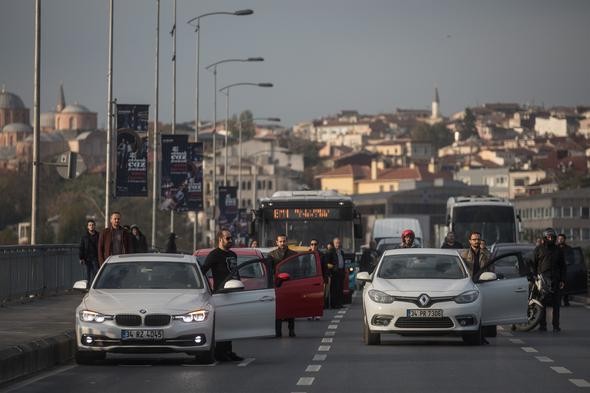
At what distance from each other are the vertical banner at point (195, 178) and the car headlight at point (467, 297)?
32.9 m

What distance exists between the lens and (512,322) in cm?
2692

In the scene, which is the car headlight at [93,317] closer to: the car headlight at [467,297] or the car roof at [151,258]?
the car roof at [151,258]

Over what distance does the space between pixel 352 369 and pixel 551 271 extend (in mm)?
10465

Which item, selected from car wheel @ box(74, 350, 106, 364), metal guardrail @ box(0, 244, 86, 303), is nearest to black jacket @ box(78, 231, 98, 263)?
metal guardrail @ box(0, 244, 86, 303)

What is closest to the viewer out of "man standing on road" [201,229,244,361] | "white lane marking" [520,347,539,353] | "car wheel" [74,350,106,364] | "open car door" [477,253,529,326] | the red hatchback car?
"car wheel" [74,350,106,364]

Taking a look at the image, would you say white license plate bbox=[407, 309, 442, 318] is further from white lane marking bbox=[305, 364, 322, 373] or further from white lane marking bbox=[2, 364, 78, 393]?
white lane marking bbox=[2, 364, 78, 393]

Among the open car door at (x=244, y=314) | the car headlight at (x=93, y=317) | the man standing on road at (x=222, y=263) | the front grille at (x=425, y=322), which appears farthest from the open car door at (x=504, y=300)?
the car headlight at (x=93, y=317)

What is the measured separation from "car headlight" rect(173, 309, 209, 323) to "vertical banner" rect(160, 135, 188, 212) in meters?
34.4

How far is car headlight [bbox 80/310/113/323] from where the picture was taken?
2067 cm

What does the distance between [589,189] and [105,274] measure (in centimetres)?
15828

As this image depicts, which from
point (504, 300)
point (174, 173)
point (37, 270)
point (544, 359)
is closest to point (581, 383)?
point (544, 359)

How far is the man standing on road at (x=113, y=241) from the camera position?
30.7 meters

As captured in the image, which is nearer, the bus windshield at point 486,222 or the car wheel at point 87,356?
the car wheel at point 87,356

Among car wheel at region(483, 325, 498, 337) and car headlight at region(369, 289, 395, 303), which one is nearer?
car headlight at region(369, 289, 395, 303)
